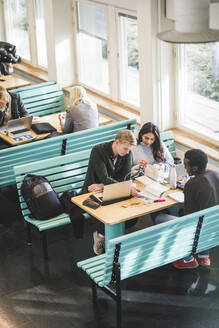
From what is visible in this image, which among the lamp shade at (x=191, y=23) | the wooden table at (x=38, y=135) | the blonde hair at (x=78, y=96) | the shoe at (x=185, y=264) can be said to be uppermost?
the lamp shade at (x=191, y=23)

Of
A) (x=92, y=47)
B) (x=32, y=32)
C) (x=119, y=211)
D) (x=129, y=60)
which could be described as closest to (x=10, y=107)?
(x=129, y=60)

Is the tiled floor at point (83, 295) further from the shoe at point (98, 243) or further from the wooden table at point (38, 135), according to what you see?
the wooden table at point (38, 135)

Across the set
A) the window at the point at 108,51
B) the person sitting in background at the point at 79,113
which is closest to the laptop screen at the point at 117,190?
the person sitting in background at the point at 79,113

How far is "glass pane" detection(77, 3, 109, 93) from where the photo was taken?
919 centimetres

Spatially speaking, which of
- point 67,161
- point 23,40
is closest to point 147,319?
point 67,161

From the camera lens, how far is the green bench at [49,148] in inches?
279

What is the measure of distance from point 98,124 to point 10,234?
2.08 m

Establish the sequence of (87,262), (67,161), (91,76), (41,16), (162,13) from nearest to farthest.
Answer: (87,262), (67,161), (162,13), (91,76), (41,16)

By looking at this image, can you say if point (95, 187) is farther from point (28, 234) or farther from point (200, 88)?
point (200, 88)

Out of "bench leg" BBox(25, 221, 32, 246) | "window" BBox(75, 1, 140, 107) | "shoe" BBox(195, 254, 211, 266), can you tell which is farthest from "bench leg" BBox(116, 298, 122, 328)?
"window" BBox(75, 1, 140, 107)

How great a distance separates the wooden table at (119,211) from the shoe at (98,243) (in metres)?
0.39

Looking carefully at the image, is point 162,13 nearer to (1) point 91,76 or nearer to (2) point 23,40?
(1) point 91,76

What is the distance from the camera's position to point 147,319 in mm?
5227

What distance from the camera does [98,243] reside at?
610 cm
